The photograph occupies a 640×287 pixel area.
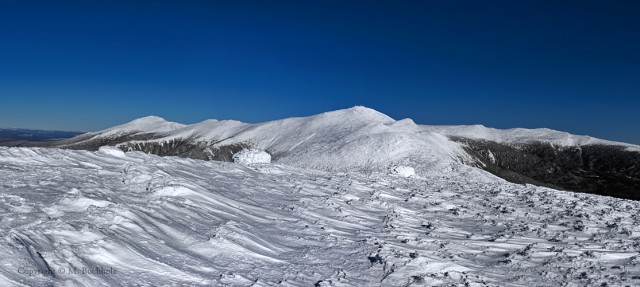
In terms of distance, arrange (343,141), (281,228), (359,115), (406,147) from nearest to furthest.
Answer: (281,228)
(406,147)
(343,141)
(359,115)

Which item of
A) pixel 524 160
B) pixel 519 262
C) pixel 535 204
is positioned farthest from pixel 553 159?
pixel 519 262

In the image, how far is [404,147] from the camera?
87250mm

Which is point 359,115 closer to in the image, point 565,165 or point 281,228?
point 565,165

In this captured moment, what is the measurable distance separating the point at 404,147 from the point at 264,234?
3131 inches

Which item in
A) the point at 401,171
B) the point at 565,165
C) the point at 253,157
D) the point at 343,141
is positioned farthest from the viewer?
the point at 565,165

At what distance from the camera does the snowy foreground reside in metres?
6.90

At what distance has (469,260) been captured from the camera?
902 cm

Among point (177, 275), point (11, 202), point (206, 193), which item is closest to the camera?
point (177, 275)

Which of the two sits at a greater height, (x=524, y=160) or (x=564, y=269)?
(x=524, y=160)

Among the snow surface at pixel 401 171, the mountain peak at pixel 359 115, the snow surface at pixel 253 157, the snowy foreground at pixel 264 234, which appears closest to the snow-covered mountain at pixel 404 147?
the mountain peak at pixel 359 115

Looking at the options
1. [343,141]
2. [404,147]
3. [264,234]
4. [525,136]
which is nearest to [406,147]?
[404,147]

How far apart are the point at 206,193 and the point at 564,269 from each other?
8.84 metres

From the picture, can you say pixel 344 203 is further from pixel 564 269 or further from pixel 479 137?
pixel 479 137

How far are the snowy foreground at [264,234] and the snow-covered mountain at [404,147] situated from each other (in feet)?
192
